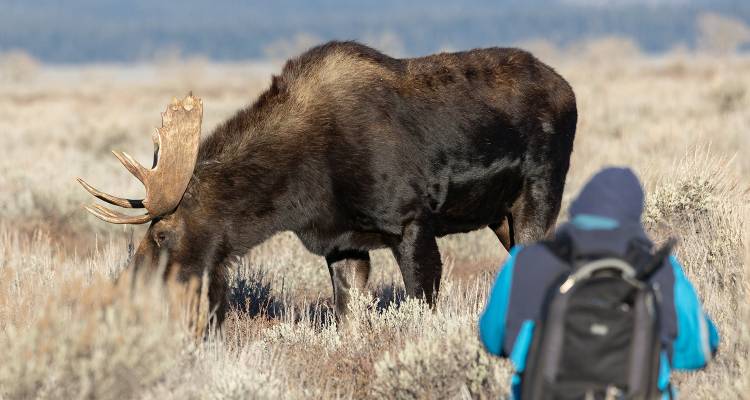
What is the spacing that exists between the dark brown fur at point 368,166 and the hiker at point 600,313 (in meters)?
2.79

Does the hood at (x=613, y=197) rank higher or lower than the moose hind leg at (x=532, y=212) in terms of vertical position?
higher

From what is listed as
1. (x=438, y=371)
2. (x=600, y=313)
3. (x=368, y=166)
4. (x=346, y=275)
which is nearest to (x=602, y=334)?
(x=600, y=313)

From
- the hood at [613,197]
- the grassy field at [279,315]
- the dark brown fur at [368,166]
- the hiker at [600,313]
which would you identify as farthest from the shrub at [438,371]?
the dark brown fur at [368,166]

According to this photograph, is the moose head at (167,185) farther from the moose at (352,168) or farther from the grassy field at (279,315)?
the grassy field at (279,315)

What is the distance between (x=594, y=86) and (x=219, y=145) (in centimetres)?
2190

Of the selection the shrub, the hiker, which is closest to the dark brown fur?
the shrub

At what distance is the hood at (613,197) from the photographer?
3.25 meters

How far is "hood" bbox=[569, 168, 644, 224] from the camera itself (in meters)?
3.25

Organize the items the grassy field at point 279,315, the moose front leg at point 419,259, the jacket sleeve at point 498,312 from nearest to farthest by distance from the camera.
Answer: the jacket sleeve at point 498,312 → the grassy field at point 279,315 → the moose front leg at point 419,259

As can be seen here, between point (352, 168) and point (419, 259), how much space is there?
2.35ft

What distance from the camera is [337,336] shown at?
5.87 meters

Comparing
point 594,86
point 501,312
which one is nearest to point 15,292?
point 501,312

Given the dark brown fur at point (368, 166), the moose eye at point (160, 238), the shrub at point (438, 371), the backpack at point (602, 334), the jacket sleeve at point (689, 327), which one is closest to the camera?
the backpack at point (602, 334)

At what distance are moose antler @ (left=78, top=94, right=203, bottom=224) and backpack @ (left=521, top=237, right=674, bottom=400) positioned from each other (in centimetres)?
300
